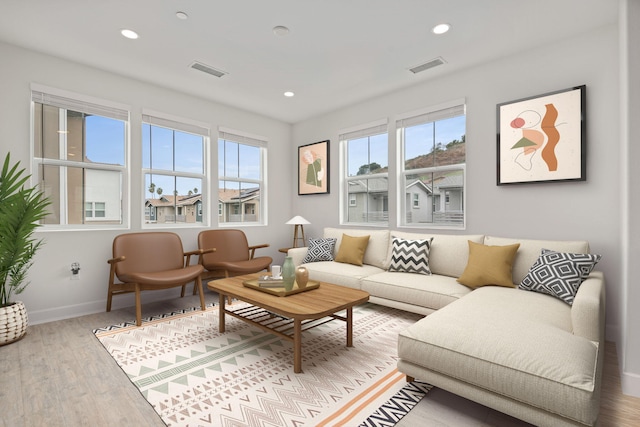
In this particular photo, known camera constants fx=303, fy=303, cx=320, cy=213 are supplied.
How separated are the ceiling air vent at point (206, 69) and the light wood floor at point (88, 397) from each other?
296 centimetres

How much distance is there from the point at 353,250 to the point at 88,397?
9.48 ft

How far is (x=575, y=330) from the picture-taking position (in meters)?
1.84

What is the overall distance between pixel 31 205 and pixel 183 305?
71.4 inches

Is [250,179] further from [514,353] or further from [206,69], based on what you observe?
[514,353]

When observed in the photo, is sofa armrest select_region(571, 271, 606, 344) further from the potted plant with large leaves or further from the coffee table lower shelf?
the potted plant with large leaves

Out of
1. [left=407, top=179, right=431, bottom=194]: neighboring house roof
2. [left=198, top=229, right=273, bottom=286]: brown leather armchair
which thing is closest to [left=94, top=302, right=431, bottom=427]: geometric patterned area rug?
[left=198, top=229, right=273, bottom=286]: brown leather armchair

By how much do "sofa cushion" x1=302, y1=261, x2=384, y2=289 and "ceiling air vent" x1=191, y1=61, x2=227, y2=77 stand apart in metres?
2.62

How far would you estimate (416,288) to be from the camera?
2.97 m

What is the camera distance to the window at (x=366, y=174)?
446 centimetres

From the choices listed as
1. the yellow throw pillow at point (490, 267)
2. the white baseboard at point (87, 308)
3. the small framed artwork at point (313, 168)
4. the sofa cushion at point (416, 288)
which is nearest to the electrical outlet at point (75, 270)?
the white baseboard at point (87, 308)

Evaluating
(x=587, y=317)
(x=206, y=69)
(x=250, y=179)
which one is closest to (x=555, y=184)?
(x=587, y=317)

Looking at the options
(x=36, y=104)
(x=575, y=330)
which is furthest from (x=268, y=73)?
(x=575, y=330)

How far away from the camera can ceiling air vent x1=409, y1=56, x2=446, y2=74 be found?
3334 millimetres

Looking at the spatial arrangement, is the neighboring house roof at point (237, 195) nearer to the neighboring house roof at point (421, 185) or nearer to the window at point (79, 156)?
the window at point (79, 156)
